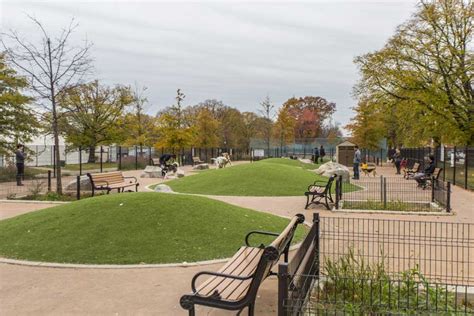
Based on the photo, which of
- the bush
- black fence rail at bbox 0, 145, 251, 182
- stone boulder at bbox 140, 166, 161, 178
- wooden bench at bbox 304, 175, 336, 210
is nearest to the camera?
the bush

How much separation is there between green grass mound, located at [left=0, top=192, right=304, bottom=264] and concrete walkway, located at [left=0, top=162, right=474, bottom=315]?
52 centimetres

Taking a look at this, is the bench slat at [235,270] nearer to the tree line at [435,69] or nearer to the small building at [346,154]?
the tree line at [435,69]

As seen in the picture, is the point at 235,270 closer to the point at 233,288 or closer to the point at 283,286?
the point at 233,288

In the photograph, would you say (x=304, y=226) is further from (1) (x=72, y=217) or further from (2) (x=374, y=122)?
(2) (x=374, y=122)

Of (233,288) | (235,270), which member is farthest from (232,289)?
(235,270)

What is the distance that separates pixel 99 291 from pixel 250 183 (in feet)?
42.5

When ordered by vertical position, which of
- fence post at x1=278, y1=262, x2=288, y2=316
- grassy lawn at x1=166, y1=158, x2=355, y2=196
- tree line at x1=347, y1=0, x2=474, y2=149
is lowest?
grassy lawn at x1=166, y1=158, x2=355, y2=196

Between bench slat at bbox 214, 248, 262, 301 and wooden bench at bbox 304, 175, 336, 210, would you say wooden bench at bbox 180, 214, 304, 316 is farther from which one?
wooden bench at bbox 304, 175, 336, 210

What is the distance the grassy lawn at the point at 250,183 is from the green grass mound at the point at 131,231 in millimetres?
7892

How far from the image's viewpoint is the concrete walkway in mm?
4777

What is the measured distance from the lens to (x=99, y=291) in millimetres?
5375

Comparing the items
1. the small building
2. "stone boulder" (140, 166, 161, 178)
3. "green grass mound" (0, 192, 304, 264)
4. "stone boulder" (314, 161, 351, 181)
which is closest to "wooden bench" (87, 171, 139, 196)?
"green grass mound" (0, 192, 304, 264)

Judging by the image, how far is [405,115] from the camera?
31578mm

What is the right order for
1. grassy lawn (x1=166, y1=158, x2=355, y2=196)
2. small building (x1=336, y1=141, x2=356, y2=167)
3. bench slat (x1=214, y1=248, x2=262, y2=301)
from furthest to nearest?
1. small building (x1=336, y1=141, x2=356, y2=167)
2. grassy lawn (x1=166, y1=158, x2=355, y2=196)
3. bench slat (x1=214, y1=248, x2=262, y2=301)
